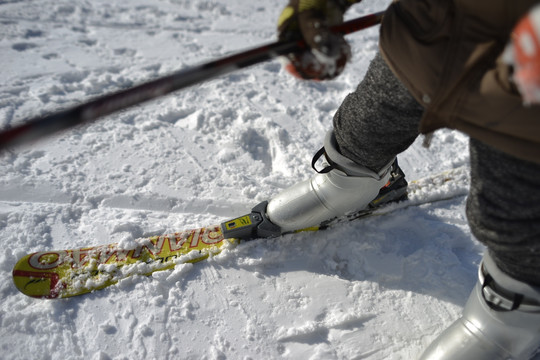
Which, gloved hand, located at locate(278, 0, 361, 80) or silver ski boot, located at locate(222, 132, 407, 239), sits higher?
gloved hand, located at locate(278, 0, 361, 80)

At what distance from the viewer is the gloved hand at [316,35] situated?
0.99 metres

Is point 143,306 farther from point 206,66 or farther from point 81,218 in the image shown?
point 206,66

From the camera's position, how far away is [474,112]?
0.73 metres

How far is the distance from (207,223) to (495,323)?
108 cm

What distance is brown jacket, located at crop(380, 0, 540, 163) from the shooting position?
667 mm

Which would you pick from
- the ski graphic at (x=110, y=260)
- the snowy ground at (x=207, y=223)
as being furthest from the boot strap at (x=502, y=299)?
the ski graphic at (x=110, y=260)

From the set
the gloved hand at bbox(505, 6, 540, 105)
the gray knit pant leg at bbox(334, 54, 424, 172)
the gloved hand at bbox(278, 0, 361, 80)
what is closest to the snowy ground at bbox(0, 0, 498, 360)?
the gray knit pant leg at bbox(334, 54, 424, 172)

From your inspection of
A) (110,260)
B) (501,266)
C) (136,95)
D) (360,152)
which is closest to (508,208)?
(501,266)

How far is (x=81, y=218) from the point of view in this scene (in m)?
1.60

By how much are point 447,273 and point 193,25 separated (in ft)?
8.69

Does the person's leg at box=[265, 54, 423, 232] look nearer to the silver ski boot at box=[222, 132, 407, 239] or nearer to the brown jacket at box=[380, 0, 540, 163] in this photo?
the silver ski boot at box=[222, 132, 407, 239]

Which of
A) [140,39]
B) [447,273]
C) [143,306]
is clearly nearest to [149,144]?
[143,306]

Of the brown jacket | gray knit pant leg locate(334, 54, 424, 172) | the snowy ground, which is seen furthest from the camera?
the snowy ground

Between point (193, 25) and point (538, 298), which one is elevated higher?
point (538, 298)
